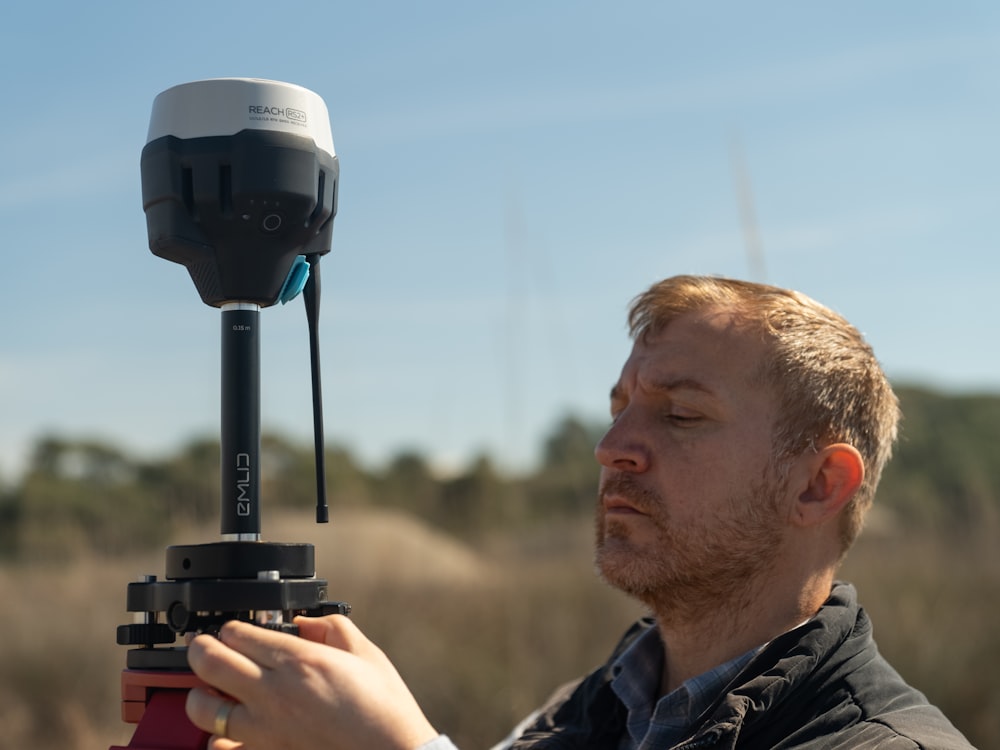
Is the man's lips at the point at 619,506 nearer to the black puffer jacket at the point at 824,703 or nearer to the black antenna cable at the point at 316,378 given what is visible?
the black puffer jacket at the point at 824,703

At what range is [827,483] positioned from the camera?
2.11 metres

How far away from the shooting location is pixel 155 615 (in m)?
1.40

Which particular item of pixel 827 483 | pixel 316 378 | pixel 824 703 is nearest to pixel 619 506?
pixel 827 483

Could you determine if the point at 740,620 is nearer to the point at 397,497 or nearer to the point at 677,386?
the point at 677,386

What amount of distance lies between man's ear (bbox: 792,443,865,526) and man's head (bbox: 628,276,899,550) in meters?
0.03

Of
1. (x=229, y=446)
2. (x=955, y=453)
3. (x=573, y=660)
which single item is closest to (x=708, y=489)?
(x=229, y=446)

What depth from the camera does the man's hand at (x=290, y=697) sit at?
1.20 metres

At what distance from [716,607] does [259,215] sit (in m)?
1.10

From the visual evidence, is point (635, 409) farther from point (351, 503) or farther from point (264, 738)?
point (351, 503)

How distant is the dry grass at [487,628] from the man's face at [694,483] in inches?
146

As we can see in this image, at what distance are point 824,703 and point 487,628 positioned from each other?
14.0 feet

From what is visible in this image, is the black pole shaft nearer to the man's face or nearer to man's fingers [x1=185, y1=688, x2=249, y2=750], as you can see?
man's fingers [x1=185, y1=688, x2=249, y2=750]

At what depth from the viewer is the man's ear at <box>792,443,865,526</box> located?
2088 millimetres

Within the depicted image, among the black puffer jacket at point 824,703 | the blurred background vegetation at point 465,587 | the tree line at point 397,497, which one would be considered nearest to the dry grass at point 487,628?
the blurred background vegetation at point 465,587
